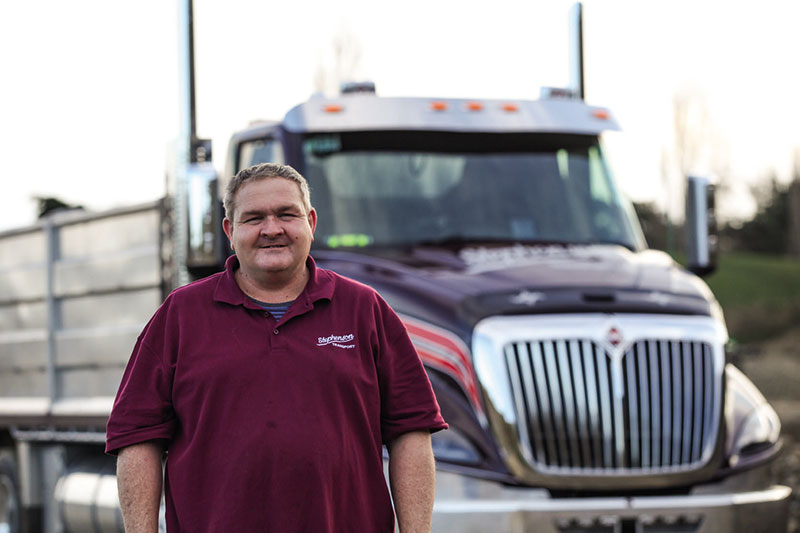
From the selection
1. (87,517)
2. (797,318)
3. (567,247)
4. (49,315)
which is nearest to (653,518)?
(567,247)

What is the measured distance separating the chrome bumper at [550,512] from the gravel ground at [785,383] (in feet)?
12.1

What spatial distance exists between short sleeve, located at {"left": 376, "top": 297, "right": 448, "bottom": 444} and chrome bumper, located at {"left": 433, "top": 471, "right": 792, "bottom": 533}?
82.7 inches

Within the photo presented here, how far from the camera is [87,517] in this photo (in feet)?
28.6

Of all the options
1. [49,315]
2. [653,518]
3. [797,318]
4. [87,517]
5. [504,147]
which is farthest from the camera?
[797,318]

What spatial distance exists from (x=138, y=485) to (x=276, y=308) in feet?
1.92

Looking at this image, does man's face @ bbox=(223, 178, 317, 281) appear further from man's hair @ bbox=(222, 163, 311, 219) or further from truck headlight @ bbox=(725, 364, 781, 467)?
truck headlight @ bbox=(725, 364, 781, 467)

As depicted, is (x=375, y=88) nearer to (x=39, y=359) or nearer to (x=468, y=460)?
(x=468, y=460)

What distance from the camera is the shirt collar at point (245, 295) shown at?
133 inches

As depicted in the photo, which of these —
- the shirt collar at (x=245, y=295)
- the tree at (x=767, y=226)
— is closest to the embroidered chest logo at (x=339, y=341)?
the shirt collar at (x=245, y=295)

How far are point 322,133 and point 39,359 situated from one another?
148 inches

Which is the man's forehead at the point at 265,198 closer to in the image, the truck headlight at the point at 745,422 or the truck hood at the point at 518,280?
the truck hood at the point at 518,280

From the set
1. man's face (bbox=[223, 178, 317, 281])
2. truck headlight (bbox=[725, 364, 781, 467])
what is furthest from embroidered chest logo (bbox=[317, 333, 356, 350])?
truck headlight (bbox=[725, 364, 781, 467])

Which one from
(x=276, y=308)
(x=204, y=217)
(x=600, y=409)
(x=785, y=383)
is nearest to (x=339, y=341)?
(x=276, y=308)

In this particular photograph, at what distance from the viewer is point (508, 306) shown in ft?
18.9
